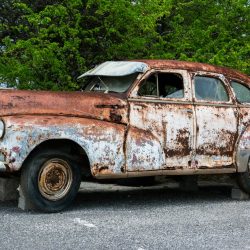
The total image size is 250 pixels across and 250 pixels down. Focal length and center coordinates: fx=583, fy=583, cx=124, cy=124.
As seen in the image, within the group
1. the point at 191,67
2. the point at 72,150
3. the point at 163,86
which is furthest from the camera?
the point at 191,67

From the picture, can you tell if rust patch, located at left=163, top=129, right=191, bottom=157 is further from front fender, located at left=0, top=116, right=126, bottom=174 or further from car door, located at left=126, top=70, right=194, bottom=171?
front fender, located at left=0, top=116, right=126, bottom=174

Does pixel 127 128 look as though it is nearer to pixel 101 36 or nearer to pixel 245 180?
pixel 245 180

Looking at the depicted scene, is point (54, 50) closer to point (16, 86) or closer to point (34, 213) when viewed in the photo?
point (16, 86)

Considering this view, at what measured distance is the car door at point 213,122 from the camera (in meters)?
8.33

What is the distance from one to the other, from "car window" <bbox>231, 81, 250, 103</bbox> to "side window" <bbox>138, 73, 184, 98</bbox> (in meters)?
1.05

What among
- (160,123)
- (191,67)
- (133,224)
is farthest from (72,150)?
(191,67)

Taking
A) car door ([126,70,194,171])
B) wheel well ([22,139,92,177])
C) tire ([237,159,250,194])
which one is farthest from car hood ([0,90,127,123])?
tire ([237,159,250,194])

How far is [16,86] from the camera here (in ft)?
36.1

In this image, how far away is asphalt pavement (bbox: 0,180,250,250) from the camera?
573 centimetres

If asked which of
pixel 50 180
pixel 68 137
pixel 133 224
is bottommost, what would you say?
pixel 133 224

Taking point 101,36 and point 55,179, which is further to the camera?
point 101,36

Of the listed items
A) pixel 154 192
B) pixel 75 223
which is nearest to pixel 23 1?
pixel 154 192

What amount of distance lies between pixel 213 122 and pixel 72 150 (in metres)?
2.17

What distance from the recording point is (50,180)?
724cm
